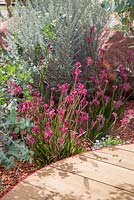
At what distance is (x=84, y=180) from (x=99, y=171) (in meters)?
0.15

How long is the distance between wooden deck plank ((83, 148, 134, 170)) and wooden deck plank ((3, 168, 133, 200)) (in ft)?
0.90

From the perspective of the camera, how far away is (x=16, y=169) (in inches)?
130

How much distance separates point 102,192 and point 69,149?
1.15 metres

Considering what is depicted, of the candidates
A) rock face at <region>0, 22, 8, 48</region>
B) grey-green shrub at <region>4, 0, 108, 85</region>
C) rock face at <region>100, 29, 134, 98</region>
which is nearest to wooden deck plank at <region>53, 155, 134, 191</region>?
grey-green shrub at <region>4, 0, 108, 85</region>

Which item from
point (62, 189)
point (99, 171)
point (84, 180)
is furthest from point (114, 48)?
point (62, 189)

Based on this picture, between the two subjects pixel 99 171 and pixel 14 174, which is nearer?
pixel 99 171

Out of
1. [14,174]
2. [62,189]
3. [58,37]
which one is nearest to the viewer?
[62,189]

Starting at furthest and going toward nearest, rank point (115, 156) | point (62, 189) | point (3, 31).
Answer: point (3, 31)
point (115, 156)
point (62, 189)

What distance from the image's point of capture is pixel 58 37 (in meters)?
4.18

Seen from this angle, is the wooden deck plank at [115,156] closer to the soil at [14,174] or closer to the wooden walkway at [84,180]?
the wooden walkway at [84,180]

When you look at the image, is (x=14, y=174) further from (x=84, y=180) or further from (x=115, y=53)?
(x=115, y=53)

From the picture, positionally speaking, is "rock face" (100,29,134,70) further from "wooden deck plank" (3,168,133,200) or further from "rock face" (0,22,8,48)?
"wooden deck plank" (3,168,133,200)

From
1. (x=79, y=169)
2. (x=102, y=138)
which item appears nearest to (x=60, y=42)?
(x=102, y=138)

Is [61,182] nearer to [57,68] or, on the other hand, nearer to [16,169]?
[16,169]
